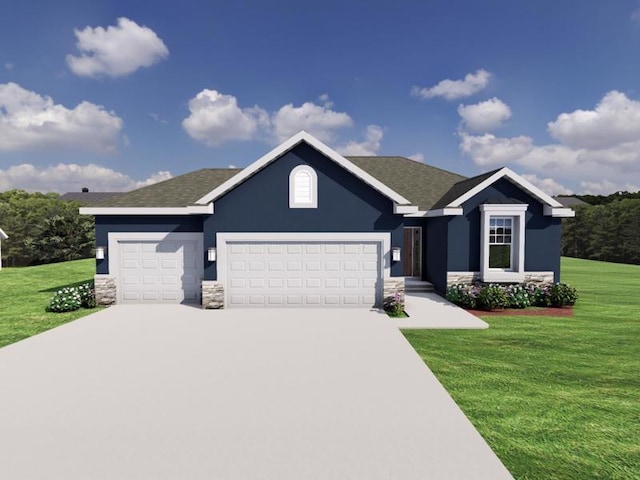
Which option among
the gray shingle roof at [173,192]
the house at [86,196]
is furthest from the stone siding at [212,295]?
the house at [86,196]

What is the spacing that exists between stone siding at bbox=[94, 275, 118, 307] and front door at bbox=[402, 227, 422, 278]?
13392 mm

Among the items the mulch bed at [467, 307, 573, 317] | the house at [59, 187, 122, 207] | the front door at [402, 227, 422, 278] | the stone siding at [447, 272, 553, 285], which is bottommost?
the mulch bed at [467, 307, 573, 317]

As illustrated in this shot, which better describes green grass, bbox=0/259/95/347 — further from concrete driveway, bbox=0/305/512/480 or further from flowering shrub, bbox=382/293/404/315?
flowering shrub, bbox=382/293/404/315

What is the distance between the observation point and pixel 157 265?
13180 millimetres

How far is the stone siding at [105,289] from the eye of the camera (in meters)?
13.0

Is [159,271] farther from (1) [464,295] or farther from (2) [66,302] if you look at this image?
(1) [464,295]

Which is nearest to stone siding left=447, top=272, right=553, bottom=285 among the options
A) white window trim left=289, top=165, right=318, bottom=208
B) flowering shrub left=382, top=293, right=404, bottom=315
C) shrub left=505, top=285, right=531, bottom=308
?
shrub left=505, top=285, right=531, bottom=308

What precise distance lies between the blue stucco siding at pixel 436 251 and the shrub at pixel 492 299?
74.1 inches

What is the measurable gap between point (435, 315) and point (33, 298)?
16941mm

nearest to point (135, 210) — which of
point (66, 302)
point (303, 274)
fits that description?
point (66, 302)

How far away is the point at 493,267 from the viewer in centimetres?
1415

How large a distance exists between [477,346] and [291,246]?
22.8 ft

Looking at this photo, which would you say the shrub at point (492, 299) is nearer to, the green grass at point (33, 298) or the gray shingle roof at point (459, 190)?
the gray shingle roof at point (459, 190)

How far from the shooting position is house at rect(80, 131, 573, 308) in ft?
40.2
